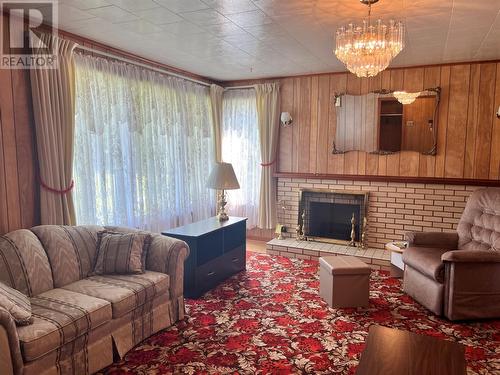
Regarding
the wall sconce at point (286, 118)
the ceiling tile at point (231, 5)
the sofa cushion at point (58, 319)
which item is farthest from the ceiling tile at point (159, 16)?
the wall sconce at point (286, 118)

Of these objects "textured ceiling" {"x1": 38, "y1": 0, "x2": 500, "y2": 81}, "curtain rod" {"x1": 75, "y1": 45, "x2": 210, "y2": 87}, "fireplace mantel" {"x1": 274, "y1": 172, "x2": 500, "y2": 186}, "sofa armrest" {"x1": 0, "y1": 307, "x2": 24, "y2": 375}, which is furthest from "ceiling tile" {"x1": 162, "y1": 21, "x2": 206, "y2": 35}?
"fireplace mantel" {"x1": 274, "y1": 172, "x2": 500, "y2": 186}

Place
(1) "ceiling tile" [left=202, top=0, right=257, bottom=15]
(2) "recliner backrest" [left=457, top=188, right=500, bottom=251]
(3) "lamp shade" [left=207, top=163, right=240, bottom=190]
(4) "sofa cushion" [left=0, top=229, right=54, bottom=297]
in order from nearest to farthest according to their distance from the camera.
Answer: (4) "sofa cushion" [left=0, top=229, right=54, bottom=297] < (1) "ceiling tile" [left=202, top=0, right=257, bottom=15] < (2) "recliner backrest" [left=457, top=188, right=500, bottom=251] < (3) "lamp shade" [left=207, top=163, right=240, bottom=190]

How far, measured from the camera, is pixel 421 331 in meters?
3.00

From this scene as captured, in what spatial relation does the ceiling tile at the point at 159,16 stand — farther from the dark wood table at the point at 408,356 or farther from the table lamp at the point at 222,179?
the dark wood table at the point at 408,356

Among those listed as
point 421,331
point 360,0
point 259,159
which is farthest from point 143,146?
point 421,331

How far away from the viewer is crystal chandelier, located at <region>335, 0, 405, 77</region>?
2.54 metres

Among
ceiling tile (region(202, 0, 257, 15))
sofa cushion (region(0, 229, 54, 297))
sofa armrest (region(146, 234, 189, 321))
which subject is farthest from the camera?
sofa armrest (region(146, 234, 189, 321))

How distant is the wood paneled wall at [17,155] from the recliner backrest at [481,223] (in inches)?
159

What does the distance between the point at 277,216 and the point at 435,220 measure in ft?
6.94

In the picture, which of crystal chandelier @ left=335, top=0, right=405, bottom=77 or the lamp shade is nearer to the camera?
crystal chandelier @ left=335, top=0, right=405, bottom=77

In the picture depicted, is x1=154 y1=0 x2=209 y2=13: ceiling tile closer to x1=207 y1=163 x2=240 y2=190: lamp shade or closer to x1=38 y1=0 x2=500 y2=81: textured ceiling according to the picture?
x1=38 y1=0 x2=500 y2=81: textured ceiling

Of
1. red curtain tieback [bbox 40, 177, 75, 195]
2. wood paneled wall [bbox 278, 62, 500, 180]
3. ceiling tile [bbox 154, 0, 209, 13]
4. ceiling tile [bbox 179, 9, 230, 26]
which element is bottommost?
red curtain tieback [bbox 40, 177, 75, 195]

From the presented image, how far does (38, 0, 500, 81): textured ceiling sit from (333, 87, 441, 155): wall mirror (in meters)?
0.46

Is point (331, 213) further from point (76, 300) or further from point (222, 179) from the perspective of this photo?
point (76, 300)
